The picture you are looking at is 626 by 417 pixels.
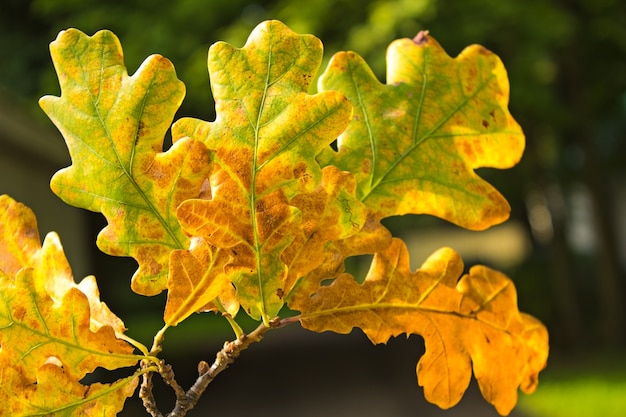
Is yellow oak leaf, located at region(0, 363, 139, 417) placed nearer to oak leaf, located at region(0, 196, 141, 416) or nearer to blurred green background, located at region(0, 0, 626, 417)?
oak leaf, located at region(0, 196, 141, 416)

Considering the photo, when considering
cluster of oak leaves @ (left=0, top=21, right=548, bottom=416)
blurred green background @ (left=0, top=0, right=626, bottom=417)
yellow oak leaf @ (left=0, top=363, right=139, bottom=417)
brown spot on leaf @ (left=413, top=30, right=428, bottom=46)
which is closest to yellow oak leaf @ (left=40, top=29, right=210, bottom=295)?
cluster of oak leaves @ (left=0, top=21, right=548, bottom=416)

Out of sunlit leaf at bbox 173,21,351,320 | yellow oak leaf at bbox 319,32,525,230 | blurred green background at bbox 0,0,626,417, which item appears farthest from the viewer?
blurred green background at bbox 0,0,626,417

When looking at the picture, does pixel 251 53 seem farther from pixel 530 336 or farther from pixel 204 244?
pixel 530 336

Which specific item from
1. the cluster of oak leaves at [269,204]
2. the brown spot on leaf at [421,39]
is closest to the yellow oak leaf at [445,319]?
the cluster of oak leaves at [269,204]

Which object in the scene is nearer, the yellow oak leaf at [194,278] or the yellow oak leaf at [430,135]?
the yellow oak leaf at [194,278]

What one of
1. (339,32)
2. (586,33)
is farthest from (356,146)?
(586,33)

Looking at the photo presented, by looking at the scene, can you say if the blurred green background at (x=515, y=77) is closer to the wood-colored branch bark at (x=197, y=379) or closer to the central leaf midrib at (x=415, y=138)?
the central leaf midrib at (x=415, y=138)

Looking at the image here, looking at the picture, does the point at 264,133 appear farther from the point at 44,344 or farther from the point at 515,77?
the point at 515,77

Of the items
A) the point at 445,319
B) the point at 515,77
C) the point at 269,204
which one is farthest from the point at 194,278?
the point at 515,77
